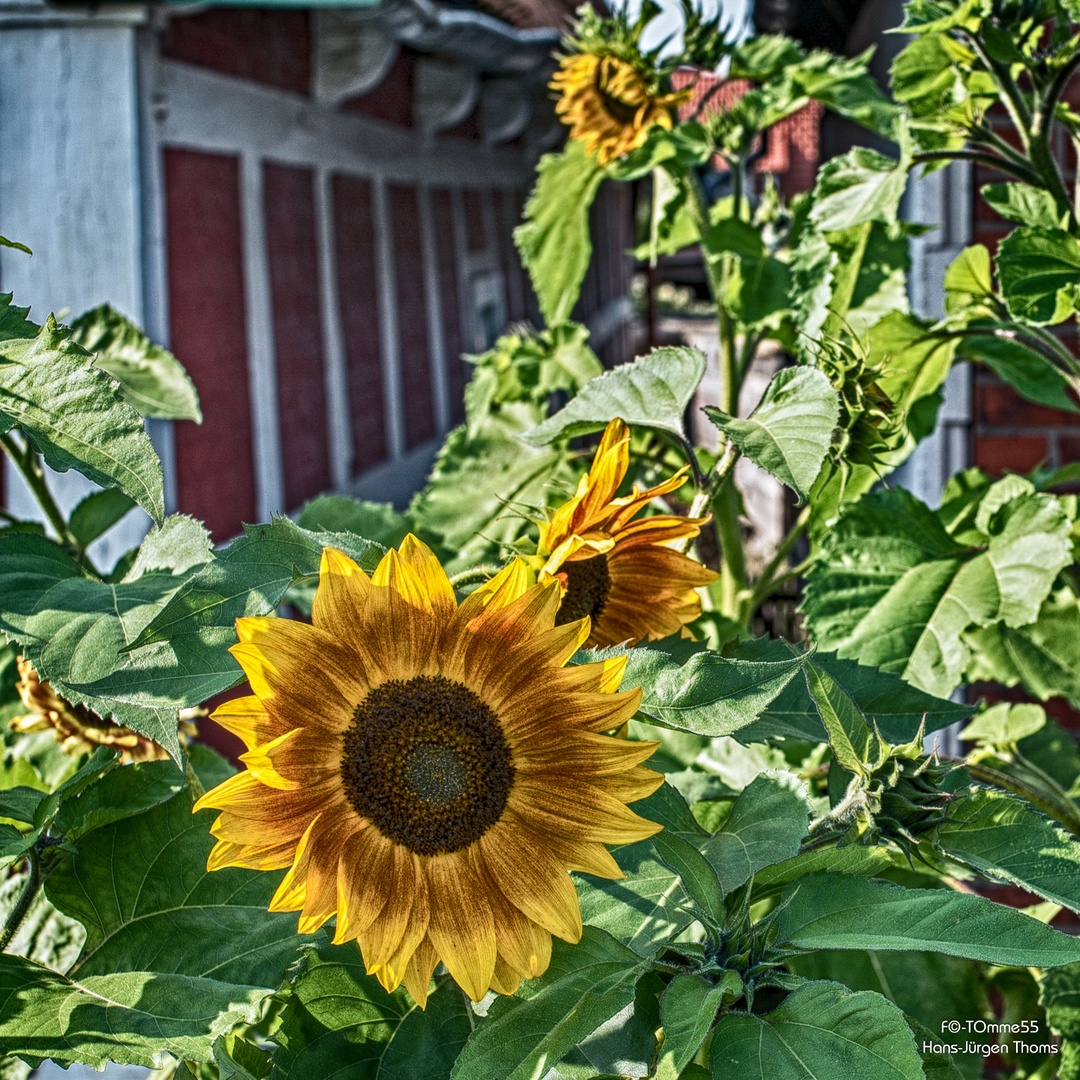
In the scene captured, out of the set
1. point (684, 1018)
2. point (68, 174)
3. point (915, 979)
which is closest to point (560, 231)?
point (915, 979)

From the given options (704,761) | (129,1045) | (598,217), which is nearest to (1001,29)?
(704,761)

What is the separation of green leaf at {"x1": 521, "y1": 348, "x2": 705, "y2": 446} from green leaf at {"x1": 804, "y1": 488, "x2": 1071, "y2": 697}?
0.20 metres

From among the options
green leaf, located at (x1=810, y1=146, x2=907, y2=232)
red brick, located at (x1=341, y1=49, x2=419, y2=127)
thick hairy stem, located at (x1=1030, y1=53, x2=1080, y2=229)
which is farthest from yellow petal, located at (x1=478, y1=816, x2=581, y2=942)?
red brick, located at (x1=341, y1=49, x2=419, y2=127)

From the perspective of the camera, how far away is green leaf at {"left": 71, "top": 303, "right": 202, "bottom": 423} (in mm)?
604

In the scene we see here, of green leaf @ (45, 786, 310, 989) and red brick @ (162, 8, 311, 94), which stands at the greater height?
red brick @ (162, 8, 311, 94)

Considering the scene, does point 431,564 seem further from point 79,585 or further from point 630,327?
point 630,327

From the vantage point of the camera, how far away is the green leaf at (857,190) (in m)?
0.66

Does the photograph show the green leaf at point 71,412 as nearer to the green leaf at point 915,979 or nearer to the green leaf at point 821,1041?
the green leaf at point 821,1041

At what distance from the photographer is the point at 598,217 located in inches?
349

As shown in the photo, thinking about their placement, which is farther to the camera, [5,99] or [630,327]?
[630,327]

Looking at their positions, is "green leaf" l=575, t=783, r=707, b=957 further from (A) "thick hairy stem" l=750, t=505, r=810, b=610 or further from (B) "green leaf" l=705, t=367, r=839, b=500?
(A) "thick hairy stem" l=750, t=505, r=810, b=610

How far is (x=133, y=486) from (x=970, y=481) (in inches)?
27.0

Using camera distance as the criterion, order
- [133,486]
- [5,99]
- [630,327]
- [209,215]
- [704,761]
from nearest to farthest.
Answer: [133,486] < [704,761] < [5,99] < [209,215] < [630,327]

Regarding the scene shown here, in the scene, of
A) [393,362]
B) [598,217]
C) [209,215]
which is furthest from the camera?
[598,217]
